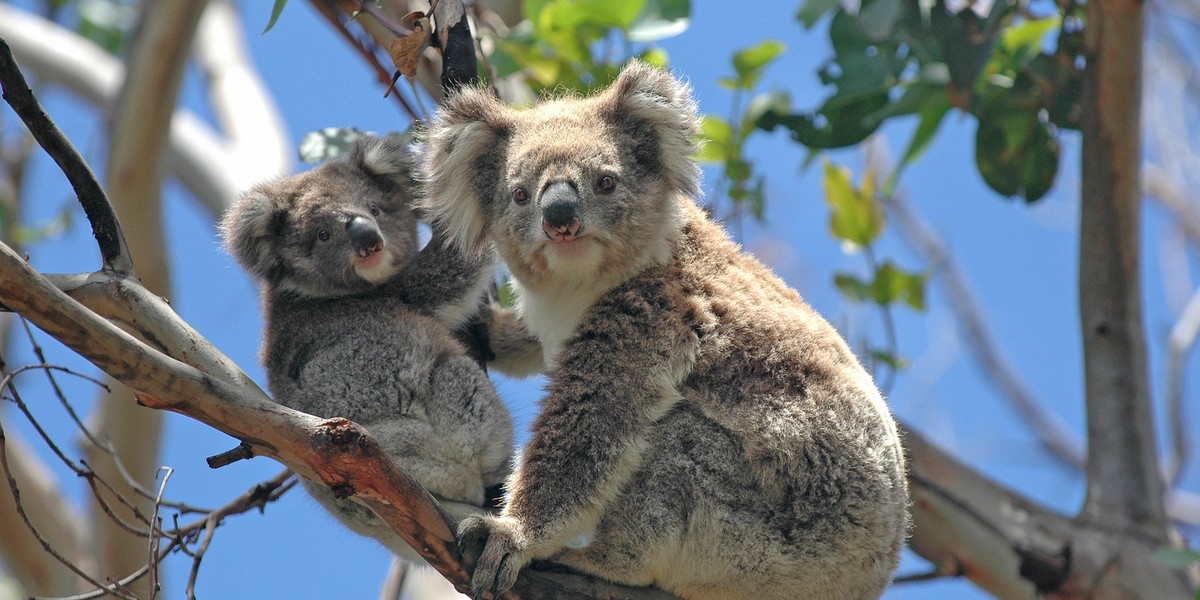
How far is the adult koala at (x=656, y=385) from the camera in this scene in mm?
3252

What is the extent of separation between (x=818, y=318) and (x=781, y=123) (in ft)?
5.65

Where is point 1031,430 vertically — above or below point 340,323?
below

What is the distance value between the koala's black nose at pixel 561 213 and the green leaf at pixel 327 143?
1149 millimetres

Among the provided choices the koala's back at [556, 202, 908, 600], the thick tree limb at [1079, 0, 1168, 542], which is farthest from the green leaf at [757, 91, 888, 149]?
the koala's back at [556, 202, 908, 600]

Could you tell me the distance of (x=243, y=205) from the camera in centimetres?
390

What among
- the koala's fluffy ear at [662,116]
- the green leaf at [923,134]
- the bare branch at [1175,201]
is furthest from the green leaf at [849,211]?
the bare branch at [1175,201]

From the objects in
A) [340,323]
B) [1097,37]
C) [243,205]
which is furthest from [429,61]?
[1097,37]

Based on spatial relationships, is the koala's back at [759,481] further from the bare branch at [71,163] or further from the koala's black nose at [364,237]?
the bare branch at [71,163]

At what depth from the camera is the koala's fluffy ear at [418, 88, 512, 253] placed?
12.3 ft

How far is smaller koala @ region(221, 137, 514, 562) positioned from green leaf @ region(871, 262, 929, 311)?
2319 mm

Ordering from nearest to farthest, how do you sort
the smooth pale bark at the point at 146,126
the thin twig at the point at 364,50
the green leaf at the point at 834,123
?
the thin twig at the point at 364,50 < the green leaf at the point at 834,123 < the smooth pale bark at the point at 146,126

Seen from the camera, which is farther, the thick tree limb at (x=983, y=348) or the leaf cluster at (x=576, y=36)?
the thick tree limb at (x=983, y=348)

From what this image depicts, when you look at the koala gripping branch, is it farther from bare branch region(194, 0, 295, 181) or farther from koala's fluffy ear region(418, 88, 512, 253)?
bare branch region(194, 0, 295, 181)

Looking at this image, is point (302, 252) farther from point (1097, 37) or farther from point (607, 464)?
point (1097, 37)
